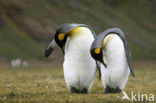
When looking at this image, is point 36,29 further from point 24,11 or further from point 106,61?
point 106,61

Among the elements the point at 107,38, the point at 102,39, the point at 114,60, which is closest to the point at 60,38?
the point at 102,39

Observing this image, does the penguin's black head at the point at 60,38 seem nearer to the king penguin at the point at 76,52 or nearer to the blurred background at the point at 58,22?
the king penguin at the point at 76,52

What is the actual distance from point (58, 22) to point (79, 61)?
2775 inches

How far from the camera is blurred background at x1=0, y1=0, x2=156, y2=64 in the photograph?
5581 cm

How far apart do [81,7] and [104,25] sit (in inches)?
533

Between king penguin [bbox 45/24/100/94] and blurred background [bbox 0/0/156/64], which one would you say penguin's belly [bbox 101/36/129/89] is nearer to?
king penguin [bbox 45/24/100/94]

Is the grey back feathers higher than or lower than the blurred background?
lower

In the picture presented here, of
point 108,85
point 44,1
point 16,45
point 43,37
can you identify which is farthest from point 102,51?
point 44,1

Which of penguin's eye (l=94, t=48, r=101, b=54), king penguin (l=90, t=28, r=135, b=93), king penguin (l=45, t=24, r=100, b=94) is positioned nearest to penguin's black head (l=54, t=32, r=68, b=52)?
king penguin (l=45, t=24, r=100, b=94)

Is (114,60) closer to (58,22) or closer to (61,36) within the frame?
(61,36)

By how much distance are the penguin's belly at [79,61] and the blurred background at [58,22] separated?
39153mm

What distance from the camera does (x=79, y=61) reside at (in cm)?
1103

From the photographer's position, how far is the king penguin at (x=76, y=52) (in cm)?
1104

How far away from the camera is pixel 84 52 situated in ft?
36.3
